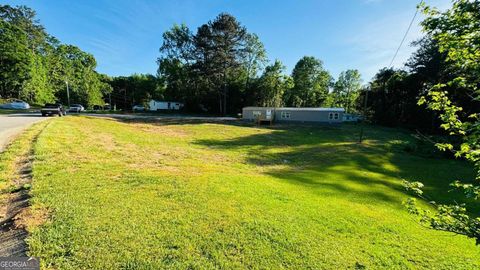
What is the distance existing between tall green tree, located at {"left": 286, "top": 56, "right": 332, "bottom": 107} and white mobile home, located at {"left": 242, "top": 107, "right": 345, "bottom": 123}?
16497mm

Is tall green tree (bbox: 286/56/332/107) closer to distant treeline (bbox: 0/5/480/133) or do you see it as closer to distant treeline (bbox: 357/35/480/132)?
distant treeline (bbox: 0/5/480/133)

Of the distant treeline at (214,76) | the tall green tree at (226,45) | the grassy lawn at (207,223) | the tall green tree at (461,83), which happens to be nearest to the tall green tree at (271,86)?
the distant treeline at (214,76)

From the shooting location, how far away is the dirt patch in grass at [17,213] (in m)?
3.06

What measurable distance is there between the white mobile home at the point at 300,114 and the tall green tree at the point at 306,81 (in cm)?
1650

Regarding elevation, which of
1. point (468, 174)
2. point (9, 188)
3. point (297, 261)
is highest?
point (9, 188)

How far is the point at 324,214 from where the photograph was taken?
5074 millimetres

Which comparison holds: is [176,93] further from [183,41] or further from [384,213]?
[384,213]

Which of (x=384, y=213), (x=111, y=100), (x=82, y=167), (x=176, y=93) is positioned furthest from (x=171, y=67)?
(x=384, y=213)

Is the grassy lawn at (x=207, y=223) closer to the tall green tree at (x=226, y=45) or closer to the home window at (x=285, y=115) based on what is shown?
the home window at (x=285, y=115)

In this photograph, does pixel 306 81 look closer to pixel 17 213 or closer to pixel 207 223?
pixel 207 223

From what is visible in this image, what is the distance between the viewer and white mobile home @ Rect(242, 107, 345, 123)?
34.0m

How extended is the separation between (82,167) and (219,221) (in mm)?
4802

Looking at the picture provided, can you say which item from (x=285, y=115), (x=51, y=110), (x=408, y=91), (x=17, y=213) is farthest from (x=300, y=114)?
(x=17, y=213)

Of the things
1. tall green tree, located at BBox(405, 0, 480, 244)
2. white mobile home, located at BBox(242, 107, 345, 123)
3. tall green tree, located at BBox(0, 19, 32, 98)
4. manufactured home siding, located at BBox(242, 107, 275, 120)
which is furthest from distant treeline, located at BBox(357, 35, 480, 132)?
tall green tree, located at BBox(0, 19, 32, 98)
